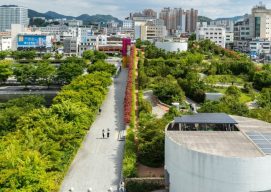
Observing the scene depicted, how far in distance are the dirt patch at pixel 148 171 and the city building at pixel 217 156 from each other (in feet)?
5.44

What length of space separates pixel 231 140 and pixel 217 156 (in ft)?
7.39

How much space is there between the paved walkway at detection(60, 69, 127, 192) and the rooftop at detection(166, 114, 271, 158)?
3.90m

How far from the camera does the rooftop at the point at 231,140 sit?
1456 cm

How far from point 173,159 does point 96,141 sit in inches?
359

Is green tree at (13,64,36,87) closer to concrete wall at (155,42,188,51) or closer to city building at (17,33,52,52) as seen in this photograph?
concrete wall at (155,42,188,51)

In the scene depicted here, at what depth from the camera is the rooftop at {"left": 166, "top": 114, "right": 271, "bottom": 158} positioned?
1456 cm

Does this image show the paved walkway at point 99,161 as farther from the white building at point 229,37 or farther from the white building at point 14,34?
the white building at point 229,37

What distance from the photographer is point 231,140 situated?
52.3 feet

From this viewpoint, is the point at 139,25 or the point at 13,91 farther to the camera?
the point at 139,25

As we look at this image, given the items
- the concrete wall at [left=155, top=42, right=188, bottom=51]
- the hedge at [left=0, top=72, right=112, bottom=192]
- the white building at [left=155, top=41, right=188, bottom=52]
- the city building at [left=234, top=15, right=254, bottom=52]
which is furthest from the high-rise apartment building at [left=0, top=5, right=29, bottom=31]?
the hedge at [left=0, top=72, right=112, bottom=192]

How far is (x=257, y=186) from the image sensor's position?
1390cm

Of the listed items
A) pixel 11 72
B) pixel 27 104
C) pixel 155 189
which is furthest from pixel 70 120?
pixel 11 72

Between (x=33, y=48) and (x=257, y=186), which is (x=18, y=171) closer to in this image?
(x=257, y=186)

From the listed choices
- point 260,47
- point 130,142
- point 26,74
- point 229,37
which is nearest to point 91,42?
point 229,37
